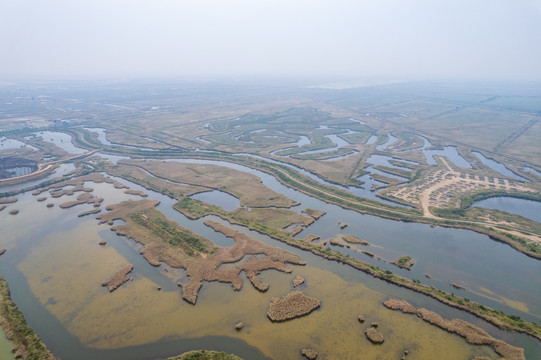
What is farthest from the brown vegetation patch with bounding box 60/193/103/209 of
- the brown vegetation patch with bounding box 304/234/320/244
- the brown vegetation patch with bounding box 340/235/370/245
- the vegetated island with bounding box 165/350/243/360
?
the brown vegetation patch with bounding box 340/235/370/245

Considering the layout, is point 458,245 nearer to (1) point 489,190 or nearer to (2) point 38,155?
(1) point 489,190

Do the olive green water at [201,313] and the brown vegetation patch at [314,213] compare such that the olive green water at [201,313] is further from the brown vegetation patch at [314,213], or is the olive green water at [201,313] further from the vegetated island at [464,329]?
the brown vegetation patch at [314,213]

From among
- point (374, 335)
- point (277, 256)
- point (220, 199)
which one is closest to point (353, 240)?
point (277, 256)

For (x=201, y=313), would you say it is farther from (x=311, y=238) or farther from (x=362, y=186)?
(x=362, y=186)

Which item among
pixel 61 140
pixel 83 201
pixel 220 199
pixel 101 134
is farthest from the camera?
pixel 101 134

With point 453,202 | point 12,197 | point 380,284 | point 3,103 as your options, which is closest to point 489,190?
point 453,202

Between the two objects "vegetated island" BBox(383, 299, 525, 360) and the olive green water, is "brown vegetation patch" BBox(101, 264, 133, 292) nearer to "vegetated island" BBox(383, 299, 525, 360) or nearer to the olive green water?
the olive green water
